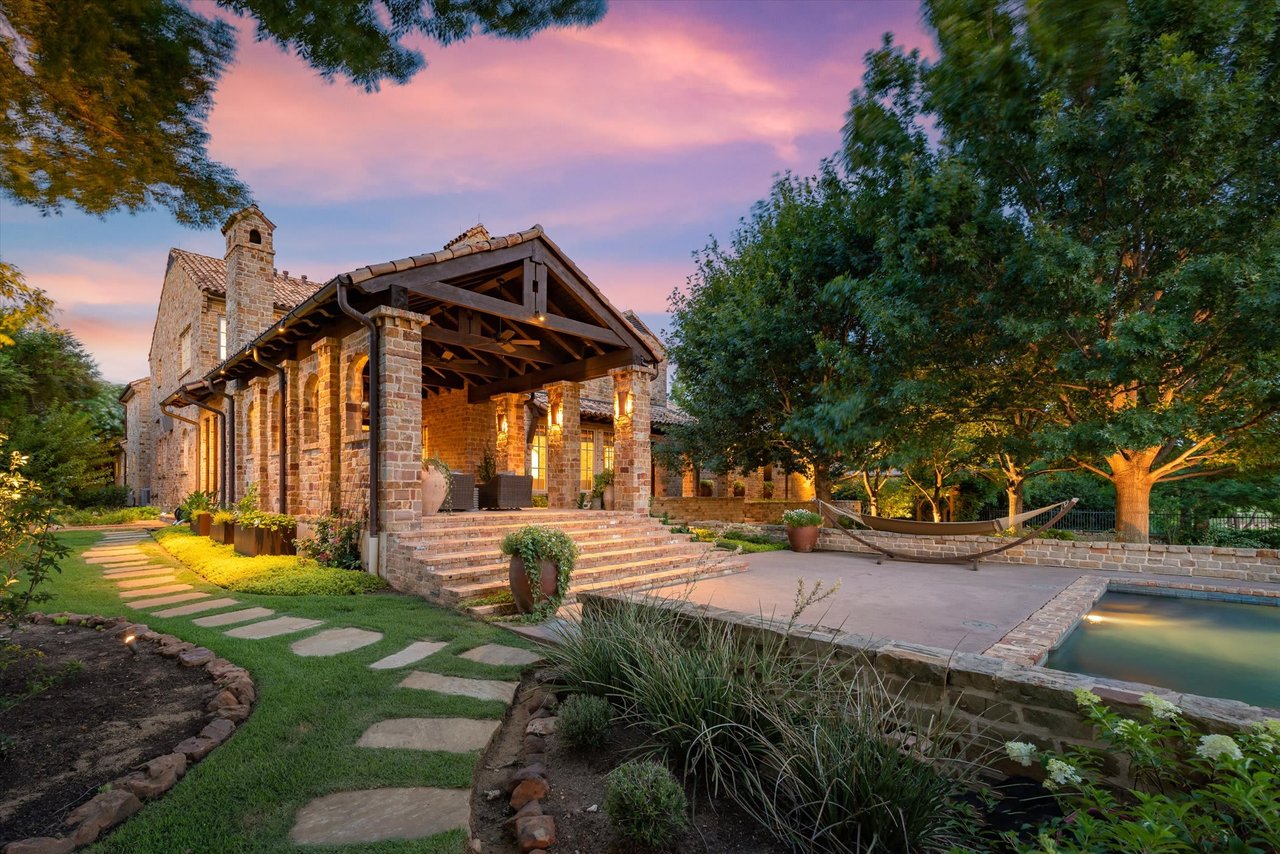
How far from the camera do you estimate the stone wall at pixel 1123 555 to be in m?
7.72

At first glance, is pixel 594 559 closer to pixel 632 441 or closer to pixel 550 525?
pixel 550 525

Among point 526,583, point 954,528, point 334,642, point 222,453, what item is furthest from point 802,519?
point 222,453

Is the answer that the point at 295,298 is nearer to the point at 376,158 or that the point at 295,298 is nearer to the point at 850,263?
the point at 376,158

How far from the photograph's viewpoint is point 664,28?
3.15 meters

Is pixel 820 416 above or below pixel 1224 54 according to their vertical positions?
below

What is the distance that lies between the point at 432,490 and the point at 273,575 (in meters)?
2.13

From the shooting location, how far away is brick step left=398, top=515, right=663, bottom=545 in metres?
6.79

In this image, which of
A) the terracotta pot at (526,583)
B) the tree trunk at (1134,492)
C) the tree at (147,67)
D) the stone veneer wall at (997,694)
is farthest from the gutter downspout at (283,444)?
the tree trunk at (1134,492)

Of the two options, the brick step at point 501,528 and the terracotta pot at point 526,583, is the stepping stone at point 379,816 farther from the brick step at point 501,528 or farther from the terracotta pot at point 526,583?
the brick step at point 501,528

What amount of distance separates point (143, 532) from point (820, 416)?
1581 centimetres

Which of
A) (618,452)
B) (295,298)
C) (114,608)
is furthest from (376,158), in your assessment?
(295,298)

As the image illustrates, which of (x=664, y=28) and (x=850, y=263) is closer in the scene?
(x=664, y=28)

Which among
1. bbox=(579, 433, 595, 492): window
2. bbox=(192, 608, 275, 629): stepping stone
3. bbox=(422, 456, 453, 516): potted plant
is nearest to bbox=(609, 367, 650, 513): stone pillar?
bbox=(422, 456, 453, 516): potted plant

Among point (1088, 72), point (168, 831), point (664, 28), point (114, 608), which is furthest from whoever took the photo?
point (114, 608)
